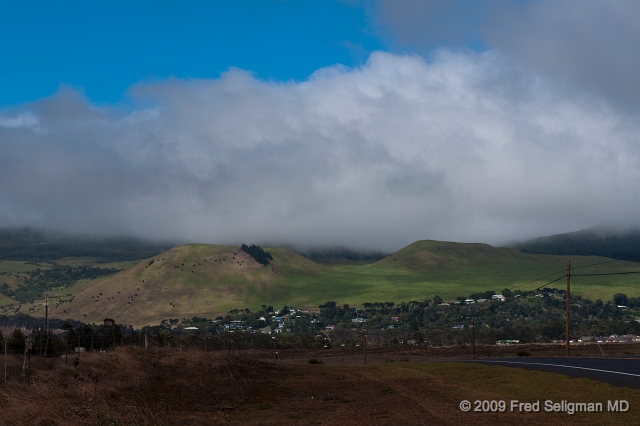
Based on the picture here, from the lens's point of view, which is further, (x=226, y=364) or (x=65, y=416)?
(x=226, y=364)

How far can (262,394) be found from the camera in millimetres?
31984

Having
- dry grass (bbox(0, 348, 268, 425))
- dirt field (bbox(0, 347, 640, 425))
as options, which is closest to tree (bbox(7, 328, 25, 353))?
dry grass (bbox(0, 348, 268, 425))

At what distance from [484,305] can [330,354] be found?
409 ft

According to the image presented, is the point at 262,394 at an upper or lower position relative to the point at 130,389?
lower

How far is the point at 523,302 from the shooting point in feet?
641

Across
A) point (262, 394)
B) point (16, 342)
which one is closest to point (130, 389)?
→ point (262, 394)

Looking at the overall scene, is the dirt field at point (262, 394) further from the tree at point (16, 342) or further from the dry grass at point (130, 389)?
the tree at point (16, 342)

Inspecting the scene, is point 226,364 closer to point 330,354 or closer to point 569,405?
point 569,405

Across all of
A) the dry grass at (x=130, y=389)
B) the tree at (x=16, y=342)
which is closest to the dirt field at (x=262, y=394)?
the dry grass at (x=130, y=389)

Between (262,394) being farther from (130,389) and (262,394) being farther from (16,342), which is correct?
(16,342)

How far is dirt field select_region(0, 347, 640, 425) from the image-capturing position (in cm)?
1953

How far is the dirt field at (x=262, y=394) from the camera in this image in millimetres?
19531

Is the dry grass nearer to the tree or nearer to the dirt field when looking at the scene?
the dirt field

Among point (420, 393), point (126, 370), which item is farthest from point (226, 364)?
point (420, 393)
